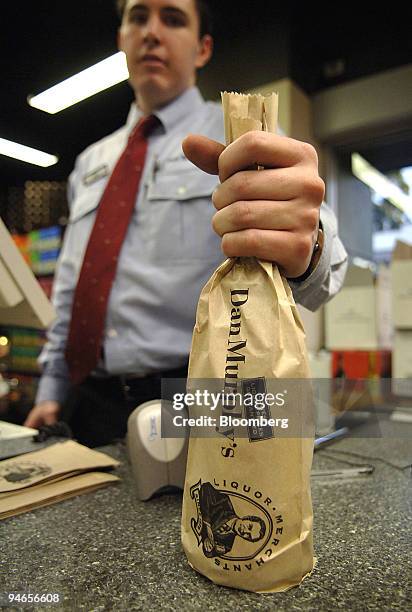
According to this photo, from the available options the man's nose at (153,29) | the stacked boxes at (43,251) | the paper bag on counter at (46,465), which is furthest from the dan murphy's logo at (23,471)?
the stacked boxes at (43,251)

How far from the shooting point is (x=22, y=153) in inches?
27.0

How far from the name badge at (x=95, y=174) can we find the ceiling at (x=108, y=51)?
59 mm

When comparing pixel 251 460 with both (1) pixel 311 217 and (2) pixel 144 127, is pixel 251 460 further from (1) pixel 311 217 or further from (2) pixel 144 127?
(2) pixel 144 127

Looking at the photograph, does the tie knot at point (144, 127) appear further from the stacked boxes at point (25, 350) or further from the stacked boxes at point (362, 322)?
the stacked boxes at point (25, 350)

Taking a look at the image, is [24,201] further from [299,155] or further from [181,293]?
[299,155]

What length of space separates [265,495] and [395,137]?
2.20 metres

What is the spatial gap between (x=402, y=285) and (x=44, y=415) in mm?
1182

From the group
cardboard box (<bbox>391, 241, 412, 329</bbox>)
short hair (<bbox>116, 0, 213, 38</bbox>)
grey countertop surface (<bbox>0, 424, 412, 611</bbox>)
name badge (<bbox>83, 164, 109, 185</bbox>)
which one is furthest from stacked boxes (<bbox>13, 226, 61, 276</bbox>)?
grey countertop surface (<bbox>0, 424, 412, 611</bbox>)

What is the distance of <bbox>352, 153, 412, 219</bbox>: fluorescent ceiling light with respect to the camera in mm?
2057

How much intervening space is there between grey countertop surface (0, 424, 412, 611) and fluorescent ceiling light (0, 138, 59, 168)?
0.50 m

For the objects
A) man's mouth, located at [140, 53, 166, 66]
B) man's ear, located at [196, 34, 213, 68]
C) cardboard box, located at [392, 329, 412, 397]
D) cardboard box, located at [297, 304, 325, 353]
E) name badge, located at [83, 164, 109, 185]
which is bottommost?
cardboard box, located at [392, 329, 412, 397]

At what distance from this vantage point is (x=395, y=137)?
2.11 m

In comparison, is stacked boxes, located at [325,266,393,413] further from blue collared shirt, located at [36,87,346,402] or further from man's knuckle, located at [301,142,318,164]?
man's knuckle, located at [301,142,318,164]

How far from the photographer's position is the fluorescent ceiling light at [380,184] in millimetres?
2057
